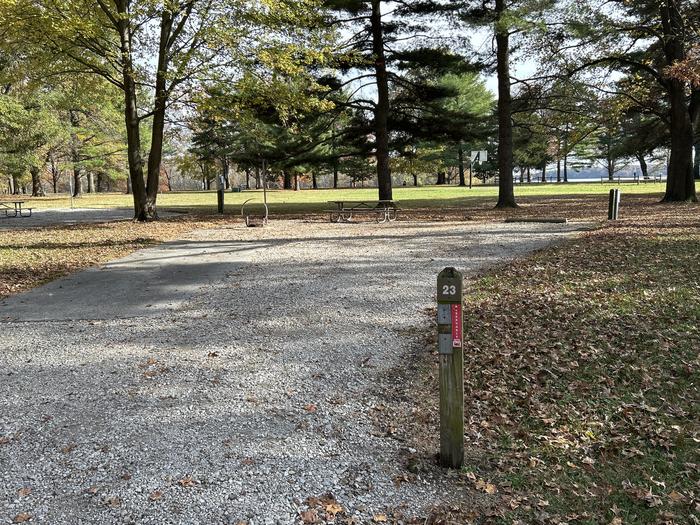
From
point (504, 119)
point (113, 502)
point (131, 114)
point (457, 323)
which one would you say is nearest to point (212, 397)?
point (113, 502)

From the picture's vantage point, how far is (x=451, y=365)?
294cm

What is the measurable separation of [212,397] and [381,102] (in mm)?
17422

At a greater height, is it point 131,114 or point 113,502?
point 131,114

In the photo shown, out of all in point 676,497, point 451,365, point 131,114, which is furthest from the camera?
point 131,114

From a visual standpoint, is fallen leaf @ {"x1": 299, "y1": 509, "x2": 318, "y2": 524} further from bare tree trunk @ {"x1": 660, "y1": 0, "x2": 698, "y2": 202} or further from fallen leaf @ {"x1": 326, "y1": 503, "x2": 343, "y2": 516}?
bare tree trunk @ {"x1": 660, "y1": 0, "x2": 698, "y2": 202}

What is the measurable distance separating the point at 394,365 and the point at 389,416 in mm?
917

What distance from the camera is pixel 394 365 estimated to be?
4512 millimetres

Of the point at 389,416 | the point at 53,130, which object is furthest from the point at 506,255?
the point at 53,130

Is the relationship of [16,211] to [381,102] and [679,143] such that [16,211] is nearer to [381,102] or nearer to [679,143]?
[381,102]

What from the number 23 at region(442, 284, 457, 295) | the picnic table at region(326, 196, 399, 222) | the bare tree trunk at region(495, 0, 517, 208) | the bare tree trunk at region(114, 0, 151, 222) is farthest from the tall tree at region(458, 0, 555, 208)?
the number 23 at region(442, 284, 457, 295)

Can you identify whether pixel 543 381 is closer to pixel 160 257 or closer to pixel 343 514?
pixel 343 514

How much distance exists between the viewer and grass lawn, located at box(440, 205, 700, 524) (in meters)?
2.72

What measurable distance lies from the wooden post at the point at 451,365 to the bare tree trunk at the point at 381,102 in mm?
17242

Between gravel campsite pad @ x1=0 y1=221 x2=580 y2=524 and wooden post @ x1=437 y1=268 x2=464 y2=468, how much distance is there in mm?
184
